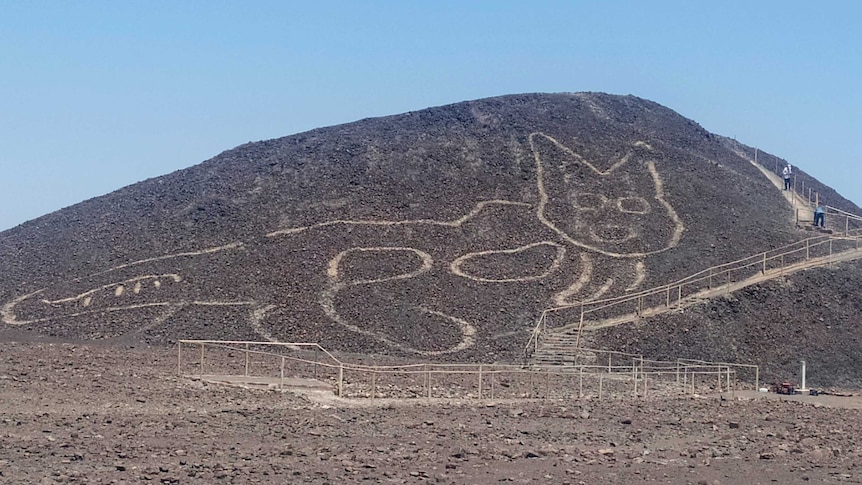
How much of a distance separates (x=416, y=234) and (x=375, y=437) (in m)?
26.9

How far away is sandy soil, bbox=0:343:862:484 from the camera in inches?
643

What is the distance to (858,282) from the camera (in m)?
43.1

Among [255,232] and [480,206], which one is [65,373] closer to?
[255,232]

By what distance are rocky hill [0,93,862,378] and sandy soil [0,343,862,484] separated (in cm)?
1215

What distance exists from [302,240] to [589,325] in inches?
511

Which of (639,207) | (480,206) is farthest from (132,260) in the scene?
(639,207)

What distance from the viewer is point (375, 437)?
66.9ft

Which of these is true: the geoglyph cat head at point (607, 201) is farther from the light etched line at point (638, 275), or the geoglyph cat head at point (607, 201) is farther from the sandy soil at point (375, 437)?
the sandy soil at point (375, 437)

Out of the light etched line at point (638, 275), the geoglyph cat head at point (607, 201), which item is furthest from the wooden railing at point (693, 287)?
the geoglyph cat head at point (607, 201)

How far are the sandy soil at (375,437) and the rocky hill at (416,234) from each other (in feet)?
39.9

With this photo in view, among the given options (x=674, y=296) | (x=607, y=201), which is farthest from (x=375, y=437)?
(x=607, y=201)

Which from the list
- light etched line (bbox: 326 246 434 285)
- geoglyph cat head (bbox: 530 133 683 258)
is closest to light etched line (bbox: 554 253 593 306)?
geoglyph cat head (bbox: 530 133 683 258)

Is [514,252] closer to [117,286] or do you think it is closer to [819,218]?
[819,218]

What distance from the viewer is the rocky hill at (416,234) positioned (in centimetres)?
4097
